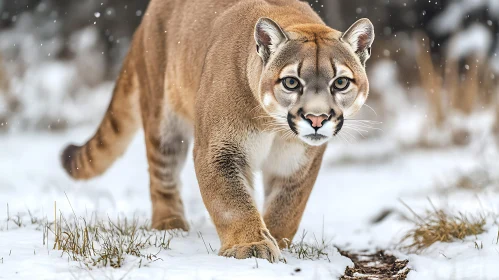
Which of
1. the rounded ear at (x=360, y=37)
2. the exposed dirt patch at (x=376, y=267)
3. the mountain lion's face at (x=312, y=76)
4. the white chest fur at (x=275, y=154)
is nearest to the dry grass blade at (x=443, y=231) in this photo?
the exposed dirt patch at (x=376, y=267)

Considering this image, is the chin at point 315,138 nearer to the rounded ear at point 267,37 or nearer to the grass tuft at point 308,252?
the rounded ear at point 267,37

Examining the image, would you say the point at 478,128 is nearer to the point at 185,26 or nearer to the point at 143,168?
the point at 143,168

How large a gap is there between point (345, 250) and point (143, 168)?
5.11m

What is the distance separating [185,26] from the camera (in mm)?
5500

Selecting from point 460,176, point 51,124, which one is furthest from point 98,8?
point 460,176

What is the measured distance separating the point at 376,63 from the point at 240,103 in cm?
900

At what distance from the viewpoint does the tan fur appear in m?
4.14

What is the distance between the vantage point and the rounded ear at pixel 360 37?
14.2ft

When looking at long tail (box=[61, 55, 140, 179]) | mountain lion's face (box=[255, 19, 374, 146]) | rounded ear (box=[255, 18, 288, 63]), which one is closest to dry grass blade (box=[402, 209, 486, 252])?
mountain lion's face (box=[255, 19, 374, 146])

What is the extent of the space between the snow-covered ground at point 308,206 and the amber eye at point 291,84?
943 mm

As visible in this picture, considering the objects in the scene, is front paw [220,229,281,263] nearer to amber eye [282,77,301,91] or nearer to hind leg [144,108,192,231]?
amber eye [282,77,301,91]

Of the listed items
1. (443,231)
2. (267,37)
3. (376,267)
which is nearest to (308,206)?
(443,231)

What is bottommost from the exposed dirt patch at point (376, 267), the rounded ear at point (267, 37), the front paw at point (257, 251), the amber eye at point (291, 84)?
the exposed dirt patch at point (376, 267)

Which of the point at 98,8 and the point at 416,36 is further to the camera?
the point at 98,8
